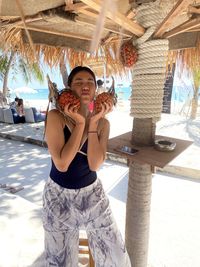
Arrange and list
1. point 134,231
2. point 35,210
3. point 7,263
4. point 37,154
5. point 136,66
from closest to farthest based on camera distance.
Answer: point 136,66 → point 134,231 → point 7,263 → point 35,210 → point 37,154

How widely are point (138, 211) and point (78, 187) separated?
0.60m

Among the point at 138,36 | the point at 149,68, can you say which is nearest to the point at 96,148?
the point at 149,68

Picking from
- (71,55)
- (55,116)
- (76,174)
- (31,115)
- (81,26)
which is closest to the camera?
(55,116)

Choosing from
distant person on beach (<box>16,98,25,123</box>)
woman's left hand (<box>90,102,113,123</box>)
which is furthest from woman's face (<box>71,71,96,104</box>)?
distant person on beach (<box>16,98,25,123</box>)

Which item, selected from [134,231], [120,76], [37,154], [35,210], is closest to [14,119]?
[37,154]

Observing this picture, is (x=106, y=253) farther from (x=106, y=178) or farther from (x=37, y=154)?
(x=37, y=154)

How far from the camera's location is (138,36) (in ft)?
5.39

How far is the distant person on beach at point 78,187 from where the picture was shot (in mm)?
1435

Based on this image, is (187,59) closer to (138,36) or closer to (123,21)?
(138,36)

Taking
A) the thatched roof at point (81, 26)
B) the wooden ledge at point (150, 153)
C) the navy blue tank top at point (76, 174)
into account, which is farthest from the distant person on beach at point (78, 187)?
the thatched roof at point (81, 26)

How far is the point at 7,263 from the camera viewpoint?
2.41 m

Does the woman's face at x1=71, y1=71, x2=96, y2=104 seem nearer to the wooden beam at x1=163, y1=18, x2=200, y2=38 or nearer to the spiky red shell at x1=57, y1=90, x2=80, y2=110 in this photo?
the spiky red shell at x1=57, y1=90, x2=80, y2=110

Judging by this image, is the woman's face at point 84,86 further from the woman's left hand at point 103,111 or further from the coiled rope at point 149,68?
the coiled rope at point 149,68

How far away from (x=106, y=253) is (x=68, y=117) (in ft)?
2.95
